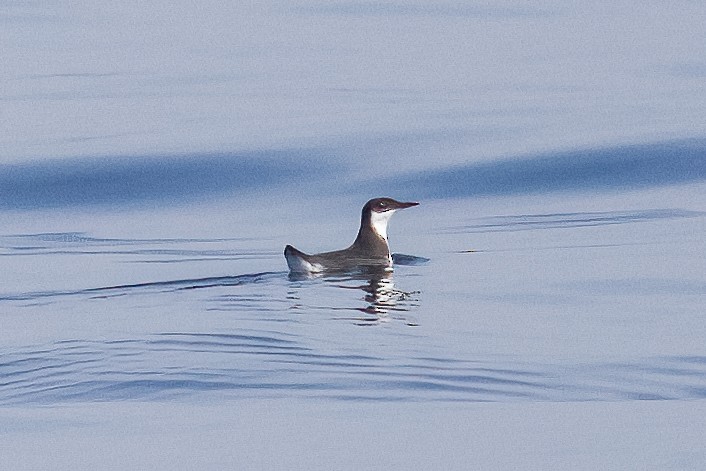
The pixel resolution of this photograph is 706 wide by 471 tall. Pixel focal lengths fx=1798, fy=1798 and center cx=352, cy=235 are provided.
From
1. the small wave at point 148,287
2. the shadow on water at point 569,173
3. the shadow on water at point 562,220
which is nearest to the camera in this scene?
the small wave at point 148,287

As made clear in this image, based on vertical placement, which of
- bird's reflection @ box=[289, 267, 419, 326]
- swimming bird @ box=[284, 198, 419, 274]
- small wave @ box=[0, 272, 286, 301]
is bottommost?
bird's reflection @ box=[289, 267, 419, 326]

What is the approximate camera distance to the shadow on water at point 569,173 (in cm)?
1698

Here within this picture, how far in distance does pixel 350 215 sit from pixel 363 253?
10.3 feet

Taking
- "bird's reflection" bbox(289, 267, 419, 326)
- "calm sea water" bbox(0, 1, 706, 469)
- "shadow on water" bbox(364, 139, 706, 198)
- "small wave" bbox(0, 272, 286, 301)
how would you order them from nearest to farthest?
"calm sea water" bbox(0, 1, 706, 469)
"bird's reflection" bbox(289, 267, 419, 326)
"small wave" bbox(0, 272, 286, 301)
"shadow on water" bbox(364, 139, 706, 198)

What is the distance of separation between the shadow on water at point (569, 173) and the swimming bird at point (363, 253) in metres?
2.79

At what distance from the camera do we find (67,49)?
27922 millimetres

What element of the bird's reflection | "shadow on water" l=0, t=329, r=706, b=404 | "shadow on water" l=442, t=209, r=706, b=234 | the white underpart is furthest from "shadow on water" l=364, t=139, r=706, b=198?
"shadow on water" l=0, t=329, r=706, b=404

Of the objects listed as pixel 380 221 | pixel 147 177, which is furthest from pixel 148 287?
pixel 147 177

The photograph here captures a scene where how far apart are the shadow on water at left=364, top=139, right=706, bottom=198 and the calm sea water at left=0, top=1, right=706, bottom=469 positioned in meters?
0.05

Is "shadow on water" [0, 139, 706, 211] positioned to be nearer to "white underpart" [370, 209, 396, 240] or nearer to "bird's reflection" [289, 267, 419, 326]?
"white underpart" [370, 209, 396, 240]

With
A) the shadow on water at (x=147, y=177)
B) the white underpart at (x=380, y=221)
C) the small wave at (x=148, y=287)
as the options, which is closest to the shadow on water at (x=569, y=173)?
the shadow on water at (x=147, y=177)

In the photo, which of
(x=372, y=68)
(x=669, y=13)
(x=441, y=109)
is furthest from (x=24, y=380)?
(x=669, y=13)

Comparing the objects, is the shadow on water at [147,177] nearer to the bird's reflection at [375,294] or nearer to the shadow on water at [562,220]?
the shadow on water at [562,220]

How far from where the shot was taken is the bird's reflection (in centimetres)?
985
